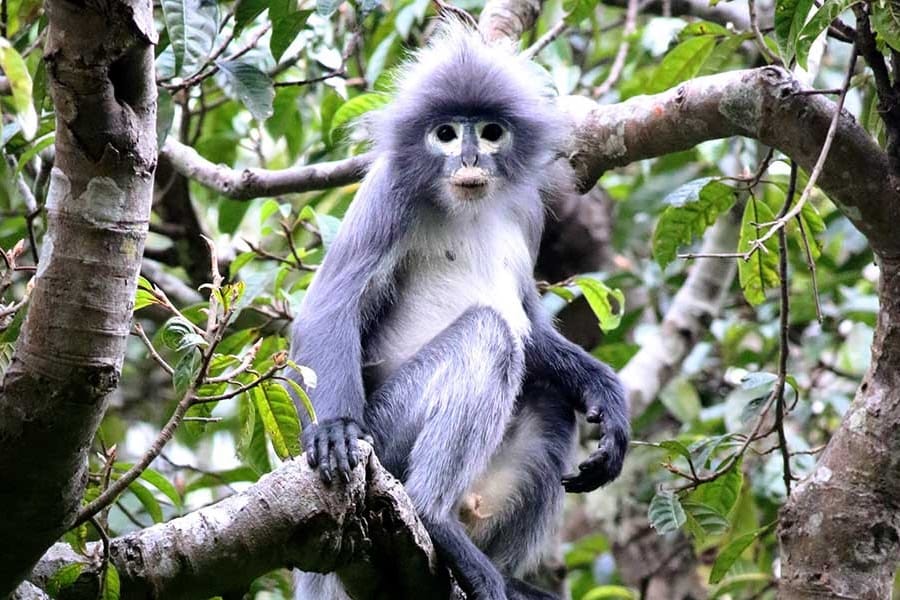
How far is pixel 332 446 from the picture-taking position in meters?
3.05

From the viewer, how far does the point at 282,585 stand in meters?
4.45

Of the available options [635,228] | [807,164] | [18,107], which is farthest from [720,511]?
[635,228]

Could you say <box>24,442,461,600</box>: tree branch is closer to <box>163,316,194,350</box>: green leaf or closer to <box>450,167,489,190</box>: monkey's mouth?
<box>163,316,194,350</box>: green leaf

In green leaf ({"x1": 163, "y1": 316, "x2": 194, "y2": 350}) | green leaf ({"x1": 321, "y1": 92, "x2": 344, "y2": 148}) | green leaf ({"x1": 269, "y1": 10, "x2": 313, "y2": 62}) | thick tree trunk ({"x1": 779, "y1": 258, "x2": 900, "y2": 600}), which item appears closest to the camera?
green leaf ({"x1": 163, "y1": 316, "x2": 194, "y2": 350})

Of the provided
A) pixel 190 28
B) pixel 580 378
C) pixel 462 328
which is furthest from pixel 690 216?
pixel 190 28

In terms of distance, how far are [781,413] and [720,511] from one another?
0.52 meters

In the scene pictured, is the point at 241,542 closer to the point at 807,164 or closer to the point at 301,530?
the point at 301,530

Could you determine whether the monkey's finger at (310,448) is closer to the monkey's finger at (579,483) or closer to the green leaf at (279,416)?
the green leaf at (279,416)

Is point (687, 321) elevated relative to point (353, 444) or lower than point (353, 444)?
elevated

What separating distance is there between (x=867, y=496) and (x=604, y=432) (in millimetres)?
941

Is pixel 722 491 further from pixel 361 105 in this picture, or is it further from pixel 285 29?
pixel 285 29

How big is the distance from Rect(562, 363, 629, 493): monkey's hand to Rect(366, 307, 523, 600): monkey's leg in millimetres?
299

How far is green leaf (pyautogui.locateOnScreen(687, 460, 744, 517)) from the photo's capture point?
4.23 meters

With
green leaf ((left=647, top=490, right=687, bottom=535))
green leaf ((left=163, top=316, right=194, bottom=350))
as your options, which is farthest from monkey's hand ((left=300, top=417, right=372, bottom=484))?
green leaf ((left=647, top=490, right=687, bottom=535))
